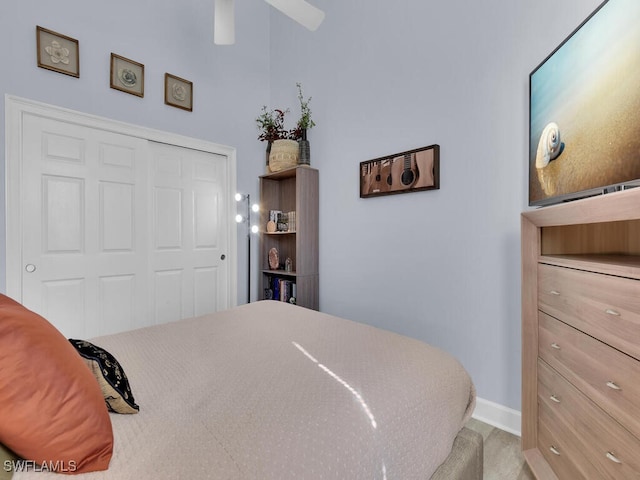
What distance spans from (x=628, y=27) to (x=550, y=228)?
2.50 feet

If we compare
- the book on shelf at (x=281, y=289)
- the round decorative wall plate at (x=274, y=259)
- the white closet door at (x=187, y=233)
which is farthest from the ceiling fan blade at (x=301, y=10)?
the book on shelf at (x=281, y=289)

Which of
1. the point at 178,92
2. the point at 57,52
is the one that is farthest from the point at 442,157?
the point at 57,52

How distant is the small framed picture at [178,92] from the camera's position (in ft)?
8.92

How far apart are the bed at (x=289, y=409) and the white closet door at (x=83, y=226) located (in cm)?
122

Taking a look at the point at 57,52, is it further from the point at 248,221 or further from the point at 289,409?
the point at 289,409

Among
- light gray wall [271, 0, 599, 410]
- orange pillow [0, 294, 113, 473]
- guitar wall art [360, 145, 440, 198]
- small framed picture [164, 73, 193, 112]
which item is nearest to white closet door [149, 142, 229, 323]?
small framed picture [164, 73, 193, 112]

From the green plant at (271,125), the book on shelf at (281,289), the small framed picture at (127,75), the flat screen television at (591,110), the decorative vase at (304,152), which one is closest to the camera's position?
the flat screen television at (591,110)

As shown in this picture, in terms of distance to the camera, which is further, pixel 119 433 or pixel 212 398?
pixel 212 398

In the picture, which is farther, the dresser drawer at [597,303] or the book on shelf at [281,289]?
the book on shelf at [281,289]

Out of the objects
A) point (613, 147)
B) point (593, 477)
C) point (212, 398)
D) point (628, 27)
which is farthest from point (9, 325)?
point (628, 27)

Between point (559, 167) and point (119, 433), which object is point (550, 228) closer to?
point (559, 167)

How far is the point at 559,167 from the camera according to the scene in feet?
4.59

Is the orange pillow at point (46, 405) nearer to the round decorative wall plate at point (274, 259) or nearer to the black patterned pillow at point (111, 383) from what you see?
the black patterned pillow at point (111, 383)

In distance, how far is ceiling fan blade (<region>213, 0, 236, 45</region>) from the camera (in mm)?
1891
